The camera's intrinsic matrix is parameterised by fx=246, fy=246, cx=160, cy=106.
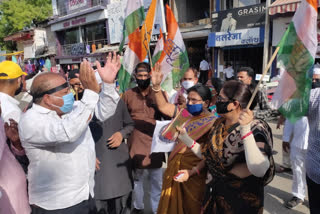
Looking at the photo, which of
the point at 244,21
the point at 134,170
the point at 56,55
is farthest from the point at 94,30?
the point at 134,170

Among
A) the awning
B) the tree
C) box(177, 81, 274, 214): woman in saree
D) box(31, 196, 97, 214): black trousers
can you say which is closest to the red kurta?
box(31, 196, 97, 214): black trousers

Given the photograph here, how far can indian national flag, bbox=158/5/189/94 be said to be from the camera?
10.7 feet

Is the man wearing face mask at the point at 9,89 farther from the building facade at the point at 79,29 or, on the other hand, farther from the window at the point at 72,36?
the window at the point at 72,36

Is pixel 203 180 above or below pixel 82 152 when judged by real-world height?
below

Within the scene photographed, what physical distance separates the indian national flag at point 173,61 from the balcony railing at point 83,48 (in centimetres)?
1640

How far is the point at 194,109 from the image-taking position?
2.24 meters

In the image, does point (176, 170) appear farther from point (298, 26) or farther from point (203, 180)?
point (298, 26)

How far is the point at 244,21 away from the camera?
10672mm

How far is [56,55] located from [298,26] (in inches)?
1010

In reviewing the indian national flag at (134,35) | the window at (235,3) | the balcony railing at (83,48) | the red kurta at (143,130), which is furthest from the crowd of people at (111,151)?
the balcony railing at (83,48)

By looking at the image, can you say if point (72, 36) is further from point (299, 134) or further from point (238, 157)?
point (238, 157)

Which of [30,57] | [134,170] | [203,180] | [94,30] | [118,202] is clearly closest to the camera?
[203,180]

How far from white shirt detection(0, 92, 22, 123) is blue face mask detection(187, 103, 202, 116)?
1523mm

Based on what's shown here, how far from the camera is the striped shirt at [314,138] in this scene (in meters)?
1.85
